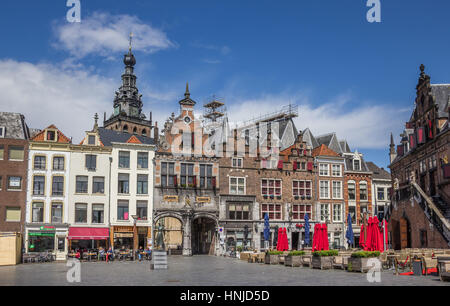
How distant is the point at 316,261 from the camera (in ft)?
87.5

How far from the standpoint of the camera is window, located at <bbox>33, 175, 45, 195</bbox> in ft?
141

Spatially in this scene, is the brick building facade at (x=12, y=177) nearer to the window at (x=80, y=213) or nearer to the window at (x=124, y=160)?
the window at (x=80, y=213)

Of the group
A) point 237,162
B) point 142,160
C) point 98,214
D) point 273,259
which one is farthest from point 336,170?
point 98,214

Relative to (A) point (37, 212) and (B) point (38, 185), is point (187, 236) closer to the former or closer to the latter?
(A) point (37, 212)

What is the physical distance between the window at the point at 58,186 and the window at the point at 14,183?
2.83 m

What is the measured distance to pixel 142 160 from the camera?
4731cm

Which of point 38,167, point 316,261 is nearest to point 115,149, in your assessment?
point 38,167

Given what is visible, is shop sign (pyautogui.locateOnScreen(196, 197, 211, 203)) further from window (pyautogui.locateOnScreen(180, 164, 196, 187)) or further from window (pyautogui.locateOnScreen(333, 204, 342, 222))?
window (pyautogui.locateOnScreen(333, 204, 342, 222))

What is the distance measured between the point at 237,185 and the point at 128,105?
55384 millimetres

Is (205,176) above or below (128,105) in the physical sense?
below

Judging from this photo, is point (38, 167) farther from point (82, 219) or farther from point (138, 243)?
point (138, 243)

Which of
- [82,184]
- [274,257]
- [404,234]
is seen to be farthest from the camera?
[82,184]

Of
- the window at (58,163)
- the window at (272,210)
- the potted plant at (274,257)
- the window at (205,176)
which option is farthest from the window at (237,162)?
the potted plant at (274,257)

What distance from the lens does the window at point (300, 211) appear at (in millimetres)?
53875
